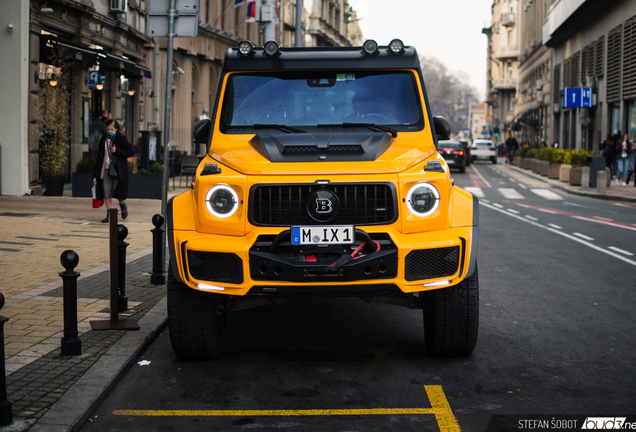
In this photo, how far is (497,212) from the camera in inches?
754

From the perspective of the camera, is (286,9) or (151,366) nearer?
(151,366)

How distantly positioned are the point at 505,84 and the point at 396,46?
3809 inches

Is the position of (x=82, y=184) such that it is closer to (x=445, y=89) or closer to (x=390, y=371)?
(x=390, y=371)

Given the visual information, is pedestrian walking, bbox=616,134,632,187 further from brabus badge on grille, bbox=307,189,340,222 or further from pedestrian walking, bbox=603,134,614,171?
brabus badge on grille, bbox=307,189,340,222

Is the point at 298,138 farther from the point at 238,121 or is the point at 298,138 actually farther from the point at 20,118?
the point at 20,118

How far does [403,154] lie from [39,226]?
8921 millimetres

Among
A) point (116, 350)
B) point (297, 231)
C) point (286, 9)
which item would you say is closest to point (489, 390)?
point (297, 231)

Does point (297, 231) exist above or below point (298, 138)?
below

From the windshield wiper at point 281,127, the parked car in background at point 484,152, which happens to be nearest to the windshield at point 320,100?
the windshield wiper at point 281,127

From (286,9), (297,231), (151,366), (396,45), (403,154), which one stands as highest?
(286,9)

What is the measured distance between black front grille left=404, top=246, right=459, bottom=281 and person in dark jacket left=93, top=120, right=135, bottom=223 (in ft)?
30.7

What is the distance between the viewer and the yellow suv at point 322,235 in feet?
17.0

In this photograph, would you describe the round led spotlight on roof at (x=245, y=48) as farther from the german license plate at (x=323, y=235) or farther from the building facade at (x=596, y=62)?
the building facade at (x=596, y=62)

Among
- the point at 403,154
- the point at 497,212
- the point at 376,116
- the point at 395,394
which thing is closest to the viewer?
the point at 395,394
